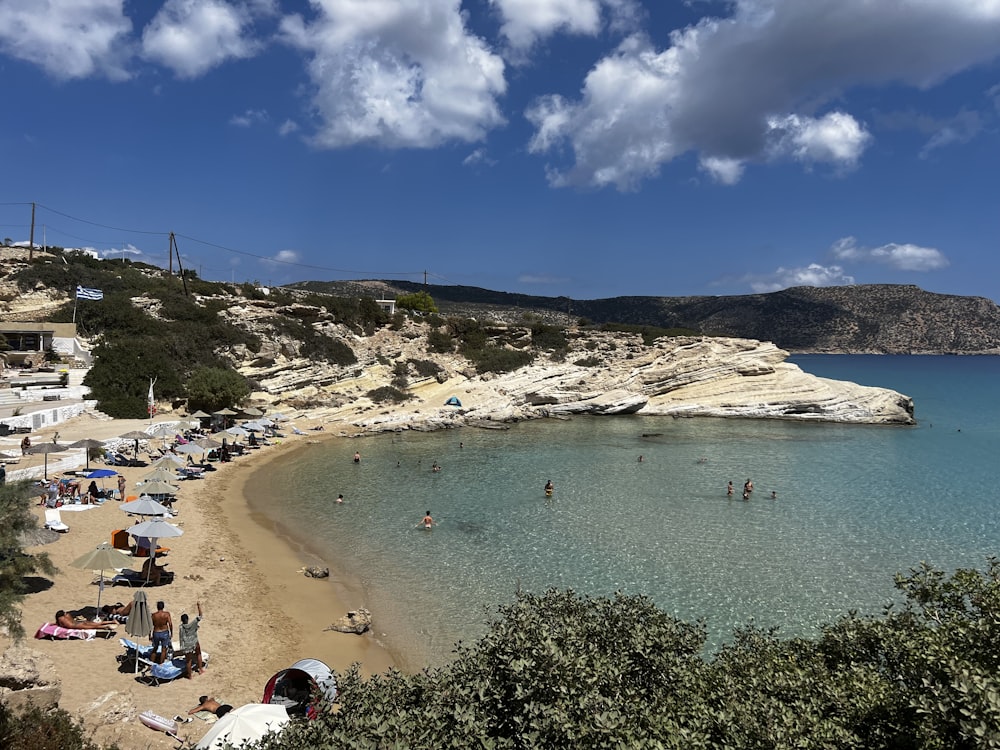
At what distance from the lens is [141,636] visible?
10.7 metres

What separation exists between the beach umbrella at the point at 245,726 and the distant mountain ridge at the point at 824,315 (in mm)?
135555

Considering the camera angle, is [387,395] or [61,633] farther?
[387,395]

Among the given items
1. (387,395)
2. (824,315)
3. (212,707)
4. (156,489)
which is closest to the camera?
(212,707)

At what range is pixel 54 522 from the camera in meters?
15.9

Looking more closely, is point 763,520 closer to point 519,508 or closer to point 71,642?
point 519,508

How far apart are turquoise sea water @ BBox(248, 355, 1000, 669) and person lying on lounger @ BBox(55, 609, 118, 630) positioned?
5.44m

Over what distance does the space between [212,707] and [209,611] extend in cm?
419

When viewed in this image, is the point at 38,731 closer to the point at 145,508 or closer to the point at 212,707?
the point at 212,707

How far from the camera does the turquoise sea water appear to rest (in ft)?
47.4

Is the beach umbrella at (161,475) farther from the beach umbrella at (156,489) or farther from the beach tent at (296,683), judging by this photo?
the beach tent at (296,683)

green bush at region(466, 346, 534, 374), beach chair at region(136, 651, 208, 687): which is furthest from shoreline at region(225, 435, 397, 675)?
green bush at region(466, 346, 534, 374)

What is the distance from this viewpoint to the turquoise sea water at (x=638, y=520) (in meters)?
14.5


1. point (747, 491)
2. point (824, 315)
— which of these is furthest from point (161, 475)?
point (824, 315)

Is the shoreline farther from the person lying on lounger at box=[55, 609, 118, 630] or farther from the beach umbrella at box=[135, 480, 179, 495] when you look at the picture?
the person lying on lounger at box=[55, 609, 118, 630]
